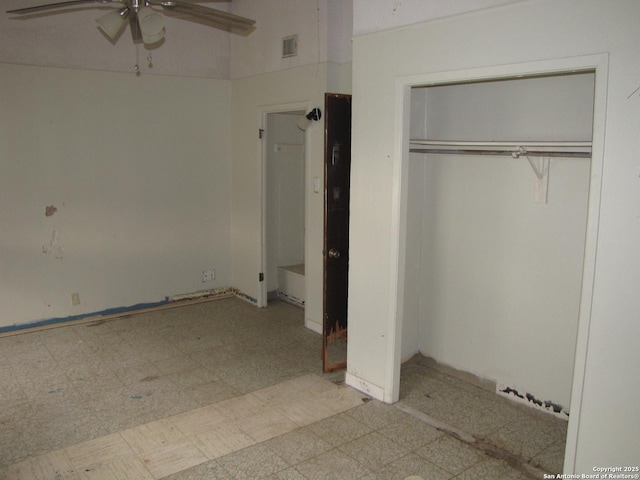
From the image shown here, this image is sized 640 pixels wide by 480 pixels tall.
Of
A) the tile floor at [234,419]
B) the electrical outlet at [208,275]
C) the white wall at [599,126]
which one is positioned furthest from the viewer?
the electrical outlet at [208,275]

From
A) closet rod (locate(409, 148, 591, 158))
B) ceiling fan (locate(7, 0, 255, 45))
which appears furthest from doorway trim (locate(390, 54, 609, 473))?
ceiling fan (locate(7, 0, 255, 45))

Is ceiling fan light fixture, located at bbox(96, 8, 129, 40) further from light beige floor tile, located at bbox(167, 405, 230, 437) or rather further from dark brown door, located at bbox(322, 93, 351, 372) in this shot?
light beige floor tile, located at bbox(167, 405, 230, 437)

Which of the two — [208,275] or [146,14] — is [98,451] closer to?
[146,14]

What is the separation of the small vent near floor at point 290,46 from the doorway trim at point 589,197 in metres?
1.91

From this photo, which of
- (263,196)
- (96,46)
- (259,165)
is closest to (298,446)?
(263,196)

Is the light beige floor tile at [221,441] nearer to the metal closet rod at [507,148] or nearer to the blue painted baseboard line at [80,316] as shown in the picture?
the metal closet rod at [507,148]

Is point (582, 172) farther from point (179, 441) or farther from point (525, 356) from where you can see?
point (179, 441)

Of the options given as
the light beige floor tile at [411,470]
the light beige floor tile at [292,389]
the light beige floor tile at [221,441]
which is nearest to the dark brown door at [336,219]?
the light beige floor tile at [292,389]

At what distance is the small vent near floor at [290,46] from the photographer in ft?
15.8

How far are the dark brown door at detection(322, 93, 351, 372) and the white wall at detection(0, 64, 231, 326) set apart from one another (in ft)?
7.44

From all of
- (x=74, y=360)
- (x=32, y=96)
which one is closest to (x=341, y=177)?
(x=74, y=360)

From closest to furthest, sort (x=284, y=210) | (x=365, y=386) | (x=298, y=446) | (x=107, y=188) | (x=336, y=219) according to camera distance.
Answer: (x=298, y=446) → (x=365, y=386) → (x=336, y=219) → (x=107, y=188) → (x=284, y=210)

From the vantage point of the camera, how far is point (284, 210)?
5.88 meters

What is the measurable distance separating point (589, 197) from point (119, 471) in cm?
263
